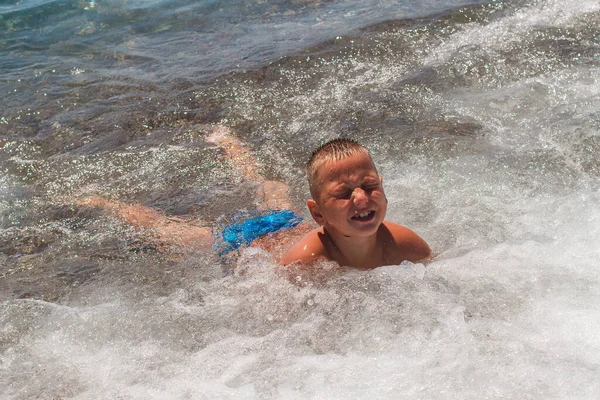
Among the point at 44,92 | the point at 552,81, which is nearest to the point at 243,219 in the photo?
the point at 552,81

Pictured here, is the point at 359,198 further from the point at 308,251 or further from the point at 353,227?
the point at 308,251

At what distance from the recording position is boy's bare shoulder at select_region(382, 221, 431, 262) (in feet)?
12.5

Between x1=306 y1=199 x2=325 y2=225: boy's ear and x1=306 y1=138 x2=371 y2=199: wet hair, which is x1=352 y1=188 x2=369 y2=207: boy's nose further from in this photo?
x1=306 y1=199 x2=325 y2=225: boy's ear

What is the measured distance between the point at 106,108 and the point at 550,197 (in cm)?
422

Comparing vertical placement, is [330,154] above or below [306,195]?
above

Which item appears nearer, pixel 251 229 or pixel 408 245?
pixel 408 245

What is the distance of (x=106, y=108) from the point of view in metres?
6.55

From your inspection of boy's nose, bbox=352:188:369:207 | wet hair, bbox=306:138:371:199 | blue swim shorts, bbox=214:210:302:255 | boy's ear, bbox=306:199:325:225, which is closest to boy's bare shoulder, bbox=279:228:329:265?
boy's ear, bbox=306:199:325:225

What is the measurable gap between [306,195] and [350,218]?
56.4 inches

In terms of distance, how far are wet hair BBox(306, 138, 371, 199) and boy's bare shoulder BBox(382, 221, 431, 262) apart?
0.55 metres

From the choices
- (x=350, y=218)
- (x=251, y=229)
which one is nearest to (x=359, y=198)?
(x=350, y=218)

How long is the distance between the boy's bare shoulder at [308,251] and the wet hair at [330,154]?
304 millimetres

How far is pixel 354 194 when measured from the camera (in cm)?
332

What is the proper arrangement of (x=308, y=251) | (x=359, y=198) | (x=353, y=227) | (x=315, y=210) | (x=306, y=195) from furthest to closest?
(x=306, y=195)
(x=308, y=251)
(x=315, y=210)
(x=353, y=227)
(x=359, y=198)
